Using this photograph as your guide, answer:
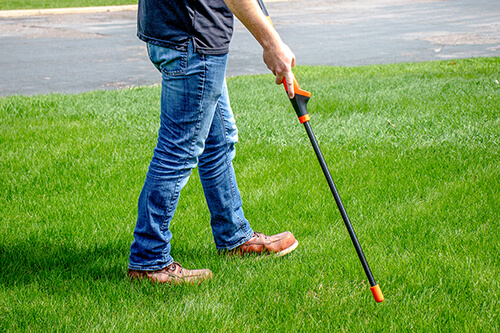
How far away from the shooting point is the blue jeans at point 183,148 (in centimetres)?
232

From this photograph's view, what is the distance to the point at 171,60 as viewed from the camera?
2295mm

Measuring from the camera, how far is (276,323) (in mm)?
2254

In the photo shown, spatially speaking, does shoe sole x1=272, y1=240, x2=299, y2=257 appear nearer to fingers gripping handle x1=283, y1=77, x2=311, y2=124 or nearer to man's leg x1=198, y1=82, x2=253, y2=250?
man's leg x1=198, y1=82, x2=253, y2=250

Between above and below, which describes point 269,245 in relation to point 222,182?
below

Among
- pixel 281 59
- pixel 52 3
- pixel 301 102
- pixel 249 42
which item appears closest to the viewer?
pixel 281 59

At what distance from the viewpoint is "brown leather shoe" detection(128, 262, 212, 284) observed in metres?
2.57

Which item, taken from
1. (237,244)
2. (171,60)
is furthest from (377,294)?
(171,60)

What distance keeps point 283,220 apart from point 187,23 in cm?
150

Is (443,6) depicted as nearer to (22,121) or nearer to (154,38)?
(22,121)

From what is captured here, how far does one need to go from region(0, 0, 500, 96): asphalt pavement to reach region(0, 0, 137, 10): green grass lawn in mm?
1556

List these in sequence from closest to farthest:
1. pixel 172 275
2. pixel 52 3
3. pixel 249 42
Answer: pixel 172 275 → pixel 249 42 → pixel 52 3

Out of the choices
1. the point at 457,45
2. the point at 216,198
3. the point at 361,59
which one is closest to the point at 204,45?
the point at 216,198

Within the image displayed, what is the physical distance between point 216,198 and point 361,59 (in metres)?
7.89

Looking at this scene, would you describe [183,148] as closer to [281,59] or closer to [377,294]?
[281,59]
